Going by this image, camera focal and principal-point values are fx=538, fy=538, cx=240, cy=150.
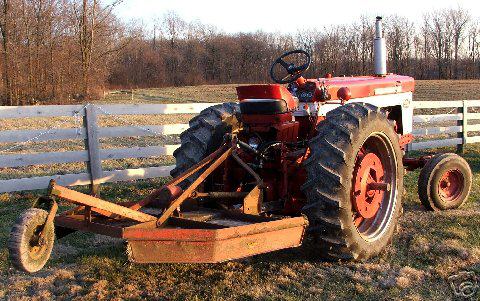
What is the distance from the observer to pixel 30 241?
10.3ft

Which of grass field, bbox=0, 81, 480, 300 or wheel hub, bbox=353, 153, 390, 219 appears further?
wheel hub, bbox=353, 153, 390, 219

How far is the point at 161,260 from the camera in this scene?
337 cm

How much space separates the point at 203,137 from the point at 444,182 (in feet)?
9.38

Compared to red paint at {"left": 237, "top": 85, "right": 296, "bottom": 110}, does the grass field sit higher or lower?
lower

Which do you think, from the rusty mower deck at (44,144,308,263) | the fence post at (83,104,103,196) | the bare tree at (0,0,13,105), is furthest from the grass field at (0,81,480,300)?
the bare tree at (0,0,13,105)

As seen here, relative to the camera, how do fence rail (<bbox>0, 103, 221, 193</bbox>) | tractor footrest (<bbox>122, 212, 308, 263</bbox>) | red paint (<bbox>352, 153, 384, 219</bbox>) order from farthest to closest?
fence rail (<bbox>0, 103, 221, 193</bbox>) < red paint (<bbox>352, 153, 384, 219</bbox>) < tractor footrest (<bbox>122, 212, 308, 263</bbox>)

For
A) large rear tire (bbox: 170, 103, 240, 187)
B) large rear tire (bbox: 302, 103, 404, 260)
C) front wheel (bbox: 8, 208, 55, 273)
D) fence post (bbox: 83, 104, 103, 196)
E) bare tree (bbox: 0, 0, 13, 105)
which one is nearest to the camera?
front wheel (bbox: 8, 208, 55, 273)

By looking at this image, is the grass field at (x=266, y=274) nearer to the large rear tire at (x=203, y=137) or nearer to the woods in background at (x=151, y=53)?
the large rear tire at (x=203, y=137)

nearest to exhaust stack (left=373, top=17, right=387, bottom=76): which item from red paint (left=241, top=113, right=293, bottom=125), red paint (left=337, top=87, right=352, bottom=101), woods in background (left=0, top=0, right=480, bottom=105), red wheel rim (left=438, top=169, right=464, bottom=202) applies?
red wheel rim (left=438, top=169, right=464, bottom=202)

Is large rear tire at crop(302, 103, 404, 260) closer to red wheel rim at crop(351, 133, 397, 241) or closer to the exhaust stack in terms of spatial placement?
red wheel rim at crop(351, 133, 397, 241)

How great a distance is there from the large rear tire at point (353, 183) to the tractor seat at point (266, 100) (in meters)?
0.53

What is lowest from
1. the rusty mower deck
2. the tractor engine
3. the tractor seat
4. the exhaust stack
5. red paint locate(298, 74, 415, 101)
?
the rusty mower deck

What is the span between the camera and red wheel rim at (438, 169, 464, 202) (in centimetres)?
607

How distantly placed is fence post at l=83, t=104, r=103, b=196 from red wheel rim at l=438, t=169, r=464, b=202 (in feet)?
14.1
